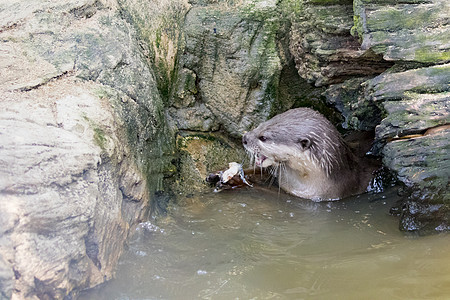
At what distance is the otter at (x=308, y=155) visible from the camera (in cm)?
304

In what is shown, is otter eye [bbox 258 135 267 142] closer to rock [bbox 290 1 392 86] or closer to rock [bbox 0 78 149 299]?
rock [bbox 290 1 392 86]

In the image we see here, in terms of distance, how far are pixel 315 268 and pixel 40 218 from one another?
127cm

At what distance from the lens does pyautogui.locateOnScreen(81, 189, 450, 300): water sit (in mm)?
1944

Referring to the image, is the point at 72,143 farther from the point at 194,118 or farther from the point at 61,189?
the point at 194,118

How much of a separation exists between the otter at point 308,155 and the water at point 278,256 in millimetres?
194

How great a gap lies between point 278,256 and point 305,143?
1.00 m

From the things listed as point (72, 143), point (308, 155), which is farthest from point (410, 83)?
point (72, 143)

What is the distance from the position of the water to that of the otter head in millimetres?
355

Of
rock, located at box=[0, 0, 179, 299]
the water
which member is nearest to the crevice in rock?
rock, located at box=[0, 0, 179, 299]

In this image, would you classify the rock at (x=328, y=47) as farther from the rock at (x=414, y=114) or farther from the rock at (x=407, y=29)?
the rock at (x=414, y=114)

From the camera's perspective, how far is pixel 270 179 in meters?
3.45

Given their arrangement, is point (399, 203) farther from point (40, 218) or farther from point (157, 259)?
point (40, 218)

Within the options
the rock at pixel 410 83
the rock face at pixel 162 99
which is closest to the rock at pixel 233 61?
the rock face at pixel 162 99

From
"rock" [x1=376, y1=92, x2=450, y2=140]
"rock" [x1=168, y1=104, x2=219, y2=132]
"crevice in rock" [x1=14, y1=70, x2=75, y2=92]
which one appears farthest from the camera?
"rock" [x1=168, y1=104, x2=219, y2=132]
